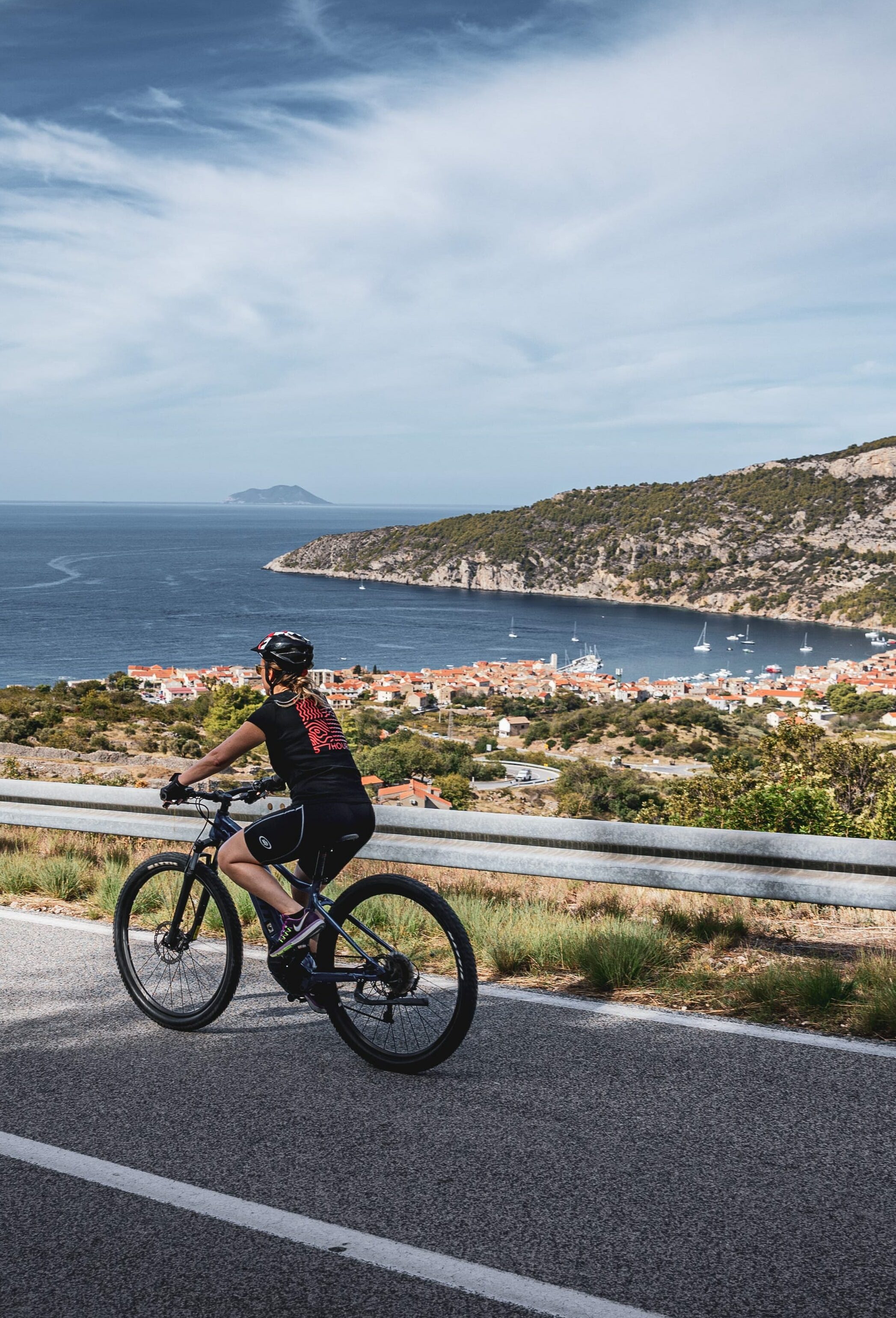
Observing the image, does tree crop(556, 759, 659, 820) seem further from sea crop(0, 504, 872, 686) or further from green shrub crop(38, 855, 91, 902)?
sea crop(0, 504, 872, 686)

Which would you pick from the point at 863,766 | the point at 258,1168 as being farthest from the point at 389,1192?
the point at 863,766

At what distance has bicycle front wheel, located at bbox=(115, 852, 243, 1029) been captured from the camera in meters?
3.84

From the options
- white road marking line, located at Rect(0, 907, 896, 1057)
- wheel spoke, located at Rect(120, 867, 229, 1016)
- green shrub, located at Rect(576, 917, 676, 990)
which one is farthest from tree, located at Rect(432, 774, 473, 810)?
wheel spoke, located at Rect(120, 867, 229, 1016)

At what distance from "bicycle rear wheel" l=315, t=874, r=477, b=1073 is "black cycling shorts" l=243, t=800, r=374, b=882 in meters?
0.15

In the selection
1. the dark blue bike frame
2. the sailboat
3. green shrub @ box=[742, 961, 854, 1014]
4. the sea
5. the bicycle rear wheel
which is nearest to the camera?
the bicycle rear wheel

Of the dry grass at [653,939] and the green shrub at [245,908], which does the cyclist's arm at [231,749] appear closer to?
the dry grass at [653,939]

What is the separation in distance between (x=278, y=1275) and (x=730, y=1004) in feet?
7.59

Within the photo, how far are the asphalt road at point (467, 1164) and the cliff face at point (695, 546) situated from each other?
14358 cm

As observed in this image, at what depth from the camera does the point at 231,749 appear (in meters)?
3.61

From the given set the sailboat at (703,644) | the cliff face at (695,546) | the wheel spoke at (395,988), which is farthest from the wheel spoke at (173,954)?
the cliff face at (695,546)

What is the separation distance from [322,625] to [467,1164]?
11312 centimetres

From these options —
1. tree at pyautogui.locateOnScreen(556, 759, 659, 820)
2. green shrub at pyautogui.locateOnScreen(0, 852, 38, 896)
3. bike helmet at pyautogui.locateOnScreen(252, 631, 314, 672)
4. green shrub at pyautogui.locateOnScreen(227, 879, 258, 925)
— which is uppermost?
bike helmet at pyautogui.locateOnScreen(252, 631, 314, 672)

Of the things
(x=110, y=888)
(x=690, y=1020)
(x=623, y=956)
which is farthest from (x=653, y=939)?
(x=110, y=888)

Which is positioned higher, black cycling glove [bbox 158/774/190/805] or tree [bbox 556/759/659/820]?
black cycling glove [bbox 158/774/190/805]
